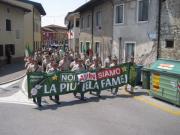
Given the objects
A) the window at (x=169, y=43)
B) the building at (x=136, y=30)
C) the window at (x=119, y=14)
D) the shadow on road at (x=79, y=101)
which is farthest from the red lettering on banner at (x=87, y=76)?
the window at (x=119, y=14)

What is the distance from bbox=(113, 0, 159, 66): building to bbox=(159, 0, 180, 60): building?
0.48 m

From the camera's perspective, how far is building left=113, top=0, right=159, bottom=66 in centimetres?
1688

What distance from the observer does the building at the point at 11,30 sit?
29.4 metres

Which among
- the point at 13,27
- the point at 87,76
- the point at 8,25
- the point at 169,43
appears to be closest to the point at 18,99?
the point at 87,76

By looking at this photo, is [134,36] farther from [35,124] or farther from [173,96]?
[35,124]

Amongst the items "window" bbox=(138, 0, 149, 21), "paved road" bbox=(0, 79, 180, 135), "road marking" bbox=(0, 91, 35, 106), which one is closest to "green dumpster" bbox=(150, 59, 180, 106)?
"paved road" bbox=(0, 79, 180, 135)

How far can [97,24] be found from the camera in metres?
26.2

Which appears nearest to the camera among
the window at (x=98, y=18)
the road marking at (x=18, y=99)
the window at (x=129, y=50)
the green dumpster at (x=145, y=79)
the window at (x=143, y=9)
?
the road marking at (x=18, y=99)

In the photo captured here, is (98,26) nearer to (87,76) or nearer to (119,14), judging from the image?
(119,14)

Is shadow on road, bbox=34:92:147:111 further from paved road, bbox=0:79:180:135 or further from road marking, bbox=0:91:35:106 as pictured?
road marking, bbox=0:91:35:106

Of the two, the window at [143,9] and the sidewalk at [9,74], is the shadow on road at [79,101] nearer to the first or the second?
the window at [143,9]

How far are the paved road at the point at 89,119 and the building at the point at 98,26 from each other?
11.2 metres

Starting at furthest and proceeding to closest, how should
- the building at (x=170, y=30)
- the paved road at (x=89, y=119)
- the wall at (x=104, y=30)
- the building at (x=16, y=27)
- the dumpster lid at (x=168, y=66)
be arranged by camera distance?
the building at (x=16, y=27) → the wall at (x=104, y=30) → the building at (x=170, y=30) → the dumpster lid at (x=168, y=66) → the paved road at (x=89, y=119)

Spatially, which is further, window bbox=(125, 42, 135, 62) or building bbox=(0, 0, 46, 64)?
building bbox=(0, 0, 46, 64)
